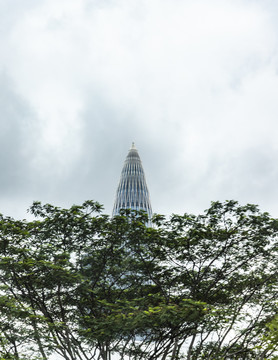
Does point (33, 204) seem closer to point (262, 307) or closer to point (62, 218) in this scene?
point (62, 218)

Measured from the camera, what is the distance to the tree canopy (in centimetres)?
1147

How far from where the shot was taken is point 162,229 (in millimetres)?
12633

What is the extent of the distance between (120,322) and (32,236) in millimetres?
5134

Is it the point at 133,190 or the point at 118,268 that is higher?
the point at 133,190

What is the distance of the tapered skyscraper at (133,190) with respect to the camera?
76938 millimetres

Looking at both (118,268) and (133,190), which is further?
(133,190)

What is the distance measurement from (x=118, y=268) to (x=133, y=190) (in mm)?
64682

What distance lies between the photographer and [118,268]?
1339 cm

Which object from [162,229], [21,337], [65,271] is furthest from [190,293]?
[21,337]

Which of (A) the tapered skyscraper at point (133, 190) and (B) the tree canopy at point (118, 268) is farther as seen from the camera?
(A) the tapered skyscraper at point (133, 190)

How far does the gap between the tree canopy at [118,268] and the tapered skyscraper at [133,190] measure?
Answer: 61132 millimetres

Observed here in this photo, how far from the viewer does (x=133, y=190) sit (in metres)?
78.1

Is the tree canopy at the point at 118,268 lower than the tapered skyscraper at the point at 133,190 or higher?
lower

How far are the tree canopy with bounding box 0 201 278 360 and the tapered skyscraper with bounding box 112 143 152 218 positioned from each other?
2407 inches
